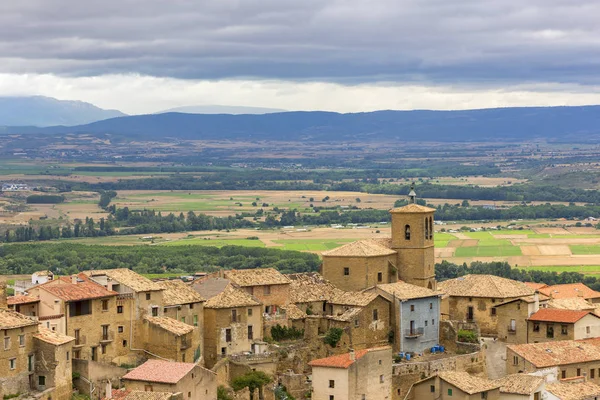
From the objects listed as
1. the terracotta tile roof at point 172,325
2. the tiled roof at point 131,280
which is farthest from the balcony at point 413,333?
the tiled roof at point 131,280

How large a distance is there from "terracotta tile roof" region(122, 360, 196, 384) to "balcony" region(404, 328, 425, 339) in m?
12.6

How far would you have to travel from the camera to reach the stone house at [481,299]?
62.8 m

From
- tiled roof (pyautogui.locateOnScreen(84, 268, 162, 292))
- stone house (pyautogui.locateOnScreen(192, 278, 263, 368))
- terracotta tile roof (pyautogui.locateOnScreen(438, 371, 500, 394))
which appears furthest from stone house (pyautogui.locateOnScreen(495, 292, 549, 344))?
tiled roof (pyautogui.locateOnScreen(84, 268, 162, 292))

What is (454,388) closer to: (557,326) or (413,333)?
(413,333)

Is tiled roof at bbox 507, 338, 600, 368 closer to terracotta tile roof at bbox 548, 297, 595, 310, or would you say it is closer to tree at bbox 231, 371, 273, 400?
terracotta tile roof at bbox 548, 297, 595, 310

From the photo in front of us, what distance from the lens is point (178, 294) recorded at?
182 feet

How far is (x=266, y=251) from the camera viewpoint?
110m

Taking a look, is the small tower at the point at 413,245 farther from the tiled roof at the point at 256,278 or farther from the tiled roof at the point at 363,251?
the tiled roof at the point at 256,278

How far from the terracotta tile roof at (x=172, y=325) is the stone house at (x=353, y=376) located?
16.7ft

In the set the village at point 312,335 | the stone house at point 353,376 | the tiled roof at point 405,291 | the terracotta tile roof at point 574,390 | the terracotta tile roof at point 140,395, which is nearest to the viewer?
the terracotta tile roof at point 140,395

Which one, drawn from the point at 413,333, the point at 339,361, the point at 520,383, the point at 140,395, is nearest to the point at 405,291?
the point at 413,333

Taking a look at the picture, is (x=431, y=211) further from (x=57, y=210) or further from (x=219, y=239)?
(x=57, y=210)

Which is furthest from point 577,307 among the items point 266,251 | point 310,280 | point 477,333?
point 266,251

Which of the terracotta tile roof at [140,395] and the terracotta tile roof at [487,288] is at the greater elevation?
the terracotta tile roof at [487,288]
